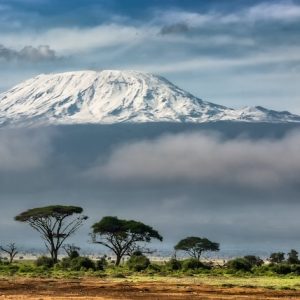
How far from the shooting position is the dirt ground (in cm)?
4459

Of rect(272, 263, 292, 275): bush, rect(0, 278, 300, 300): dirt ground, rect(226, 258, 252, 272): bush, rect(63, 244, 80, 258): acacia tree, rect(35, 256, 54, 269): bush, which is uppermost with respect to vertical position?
rect(63, 244, 80, 258): acacia tree

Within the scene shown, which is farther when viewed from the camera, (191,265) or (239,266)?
(191,265)

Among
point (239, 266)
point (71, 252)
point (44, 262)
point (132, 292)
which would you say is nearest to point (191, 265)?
point (239, 266)

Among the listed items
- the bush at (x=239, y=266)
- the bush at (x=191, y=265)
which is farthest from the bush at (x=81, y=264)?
the bush at (x=239, y=266)

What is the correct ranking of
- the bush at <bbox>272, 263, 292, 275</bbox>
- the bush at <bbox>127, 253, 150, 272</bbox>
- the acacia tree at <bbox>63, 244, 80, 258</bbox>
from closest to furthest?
the bush at <bbox>272, 263, 292, 275</bbox>
the bush at <bbox>127, 253, 150, 272</bbox>
the acacia tree at <bbox>63, 244, 80, 258</bbox>

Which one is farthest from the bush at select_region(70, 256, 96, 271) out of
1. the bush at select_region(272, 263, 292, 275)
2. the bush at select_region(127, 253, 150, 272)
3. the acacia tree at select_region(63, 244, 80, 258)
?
the bush at select_region(272, 263, 292, 275)

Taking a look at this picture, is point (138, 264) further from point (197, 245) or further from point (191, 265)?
point (197, 245)

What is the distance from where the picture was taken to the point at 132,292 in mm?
48656

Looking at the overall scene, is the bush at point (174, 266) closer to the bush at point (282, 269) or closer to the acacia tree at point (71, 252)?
the bush at point (282, 269)

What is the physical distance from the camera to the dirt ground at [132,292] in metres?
44.6

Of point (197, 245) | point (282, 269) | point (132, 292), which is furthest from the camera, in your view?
point (197, 245)

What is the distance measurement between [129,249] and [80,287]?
218ft

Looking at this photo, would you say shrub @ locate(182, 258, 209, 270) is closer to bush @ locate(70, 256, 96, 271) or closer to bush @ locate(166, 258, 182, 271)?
bush @ locate(166, 258, 182, 271)

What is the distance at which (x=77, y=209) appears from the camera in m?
116
